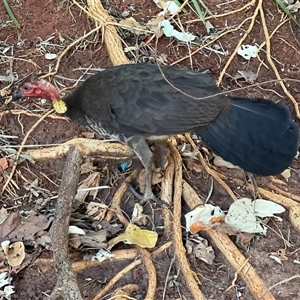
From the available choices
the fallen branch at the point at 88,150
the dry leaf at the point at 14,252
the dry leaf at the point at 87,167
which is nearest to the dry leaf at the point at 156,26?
the fallen branch at the point at 88,150

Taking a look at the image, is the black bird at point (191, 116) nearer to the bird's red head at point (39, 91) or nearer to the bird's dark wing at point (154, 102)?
the bird's dark wing at point (154, 102)

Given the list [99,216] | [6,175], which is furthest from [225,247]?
[6,175]

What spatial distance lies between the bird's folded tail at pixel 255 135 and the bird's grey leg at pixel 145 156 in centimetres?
26

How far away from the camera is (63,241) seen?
2447 mm

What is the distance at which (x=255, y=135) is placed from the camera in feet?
8.49

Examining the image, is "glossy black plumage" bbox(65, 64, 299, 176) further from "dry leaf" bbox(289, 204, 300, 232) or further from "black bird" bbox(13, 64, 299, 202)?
"dry leaf" bbox(289, 204, 300, 232)

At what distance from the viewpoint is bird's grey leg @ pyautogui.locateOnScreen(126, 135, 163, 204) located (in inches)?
108

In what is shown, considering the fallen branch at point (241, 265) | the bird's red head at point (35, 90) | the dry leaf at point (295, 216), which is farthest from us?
the bird's red head at point (35, 90)

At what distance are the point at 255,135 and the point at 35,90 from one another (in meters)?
1.06

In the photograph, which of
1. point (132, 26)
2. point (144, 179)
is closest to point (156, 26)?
point (132, 26)

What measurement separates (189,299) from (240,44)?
5.65ft

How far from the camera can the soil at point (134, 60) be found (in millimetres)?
2525

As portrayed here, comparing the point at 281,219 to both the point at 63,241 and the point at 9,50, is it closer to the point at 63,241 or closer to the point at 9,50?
the point at 63,241

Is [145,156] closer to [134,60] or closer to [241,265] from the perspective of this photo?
[241,265]
